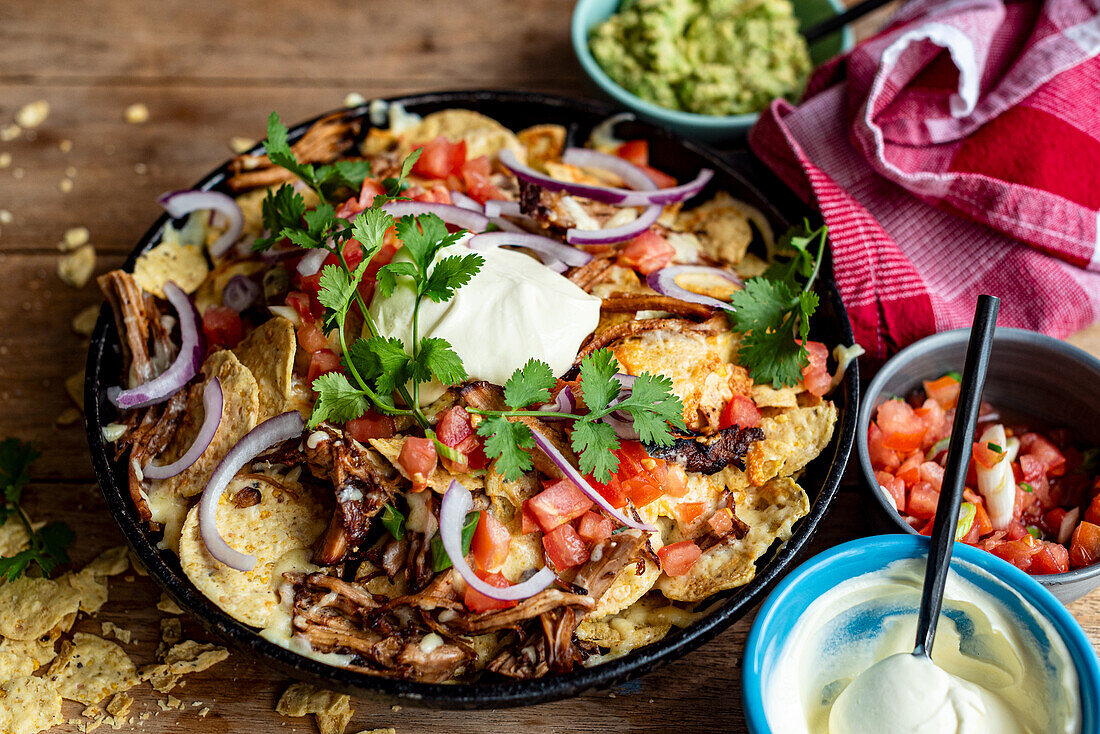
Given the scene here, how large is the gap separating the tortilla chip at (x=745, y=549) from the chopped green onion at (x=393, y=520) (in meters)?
0.72

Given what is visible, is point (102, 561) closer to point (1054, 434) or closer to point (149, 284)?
point (149, 284)

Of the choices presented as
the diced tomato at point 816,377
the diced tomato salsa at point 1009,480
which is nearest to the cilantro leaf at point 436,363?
the diced tomato at point 816,377

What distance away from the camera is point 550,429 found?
2.39 metres

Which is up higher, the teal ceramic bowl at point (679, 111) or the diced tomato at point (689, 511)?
the teal ceramic bowl at point (679, 111)

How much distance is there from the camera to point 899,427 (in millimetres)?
2811

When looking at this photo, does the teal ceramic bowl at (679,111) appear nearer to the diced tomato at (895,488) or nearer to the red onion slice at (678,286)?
the red onion slice at (678,286)

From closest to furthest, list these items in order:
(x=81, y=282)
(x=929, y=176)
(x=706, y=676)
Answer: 1. (x=706, y=676)
2. (x=929, y=176)
3. (x=81, y=282)

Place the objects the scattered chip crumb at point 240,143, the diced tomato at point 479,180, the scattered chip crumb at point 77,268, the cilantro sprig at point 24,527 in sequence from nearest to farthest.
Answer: the cilantro sprig at point 24,527
the diced tomato at point 479,180
the scattered chip crumb at point 77,268
the scattered chip crumb at point 240,143

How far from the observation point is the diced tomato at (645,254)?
2.83m

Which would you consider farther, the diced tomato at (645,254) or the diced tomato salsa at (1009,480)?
the diced tomato at (645,254)

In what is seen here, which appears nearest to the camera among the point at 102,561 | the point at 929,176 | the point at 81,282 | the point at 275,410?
the point at 275,410

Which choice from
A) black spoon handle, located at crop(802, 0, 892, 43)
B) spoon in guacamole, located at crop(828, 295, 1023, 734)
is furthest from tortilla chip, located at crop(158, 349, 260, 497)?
black spoon handle, located at crop(802, 0, 892, 43)

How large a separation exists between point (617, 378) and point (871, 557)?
0.82 metres

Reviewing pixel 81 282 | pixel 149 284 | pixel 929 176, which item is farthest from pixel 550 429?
pixel 81 282
